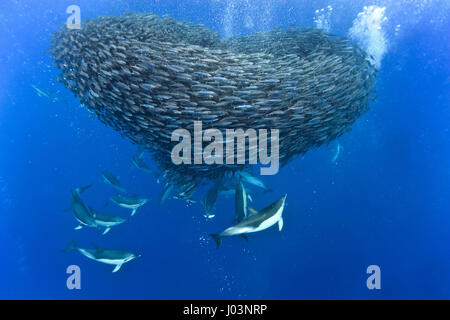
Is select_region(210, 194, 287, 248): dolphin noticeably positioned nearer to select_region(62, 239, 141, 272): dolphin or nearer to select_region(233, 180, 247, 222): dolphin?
select_region(233, 180, 247, 222): dolphin

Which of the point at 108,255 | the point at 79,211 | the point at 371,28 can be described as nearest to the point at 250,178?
the point at 108,255

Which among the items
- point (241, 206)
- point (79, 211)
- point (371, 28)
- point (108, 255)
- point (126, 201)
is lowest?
point (108, 255)

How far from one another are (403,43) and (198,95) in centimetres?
1656

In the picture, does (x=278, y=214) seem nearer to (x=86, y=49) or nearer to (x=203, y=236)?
(x=86, y=49)

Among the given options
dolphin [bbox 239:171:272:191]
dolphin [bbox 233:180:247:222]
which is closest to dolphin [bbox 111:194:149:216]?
dolphin [bbox 239:171:272:191]

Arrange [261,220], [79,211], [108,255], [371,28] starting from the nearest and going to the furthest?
[261,220], [79,211], [108,255], [371,28]

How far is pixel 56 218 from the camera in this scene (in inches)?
656

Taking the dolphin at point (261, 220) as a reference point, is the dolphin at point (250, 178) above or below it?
above

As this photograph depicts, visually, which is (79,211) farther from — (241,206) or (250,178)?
(250,178)

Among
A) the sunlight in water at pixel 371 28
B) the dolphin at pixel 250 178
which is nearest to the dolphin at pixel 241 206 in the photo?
the dolphin at pixel 250 178

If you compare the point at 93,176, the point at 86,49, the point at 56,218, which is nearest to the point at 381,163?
the point at 86,49

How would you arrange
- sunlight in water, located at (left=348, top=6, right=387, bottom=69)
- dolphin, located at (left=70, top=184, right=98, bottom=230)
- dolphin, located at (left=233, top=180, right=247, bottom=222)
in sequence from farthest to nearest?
sunlight in water, located at (left=348, top=6, right=387, bottom=69), dolphin, located at (left=70, top=184, right=98, bottom=230), dolphin, located at (left=233, top=180, right=247, bottom=222)

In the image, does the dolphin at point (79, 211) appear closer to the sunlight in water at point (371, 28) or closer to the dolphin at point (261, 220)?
the dolphin at point (261, 220)

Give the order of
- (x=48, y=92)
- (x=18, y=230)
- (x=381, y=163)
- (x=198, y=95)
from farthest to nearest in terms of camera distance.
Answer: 1. (x=18, y=230)
2. (x=381, y=163)
3. (x=48, y=92)
4. (x=198, y=95)
